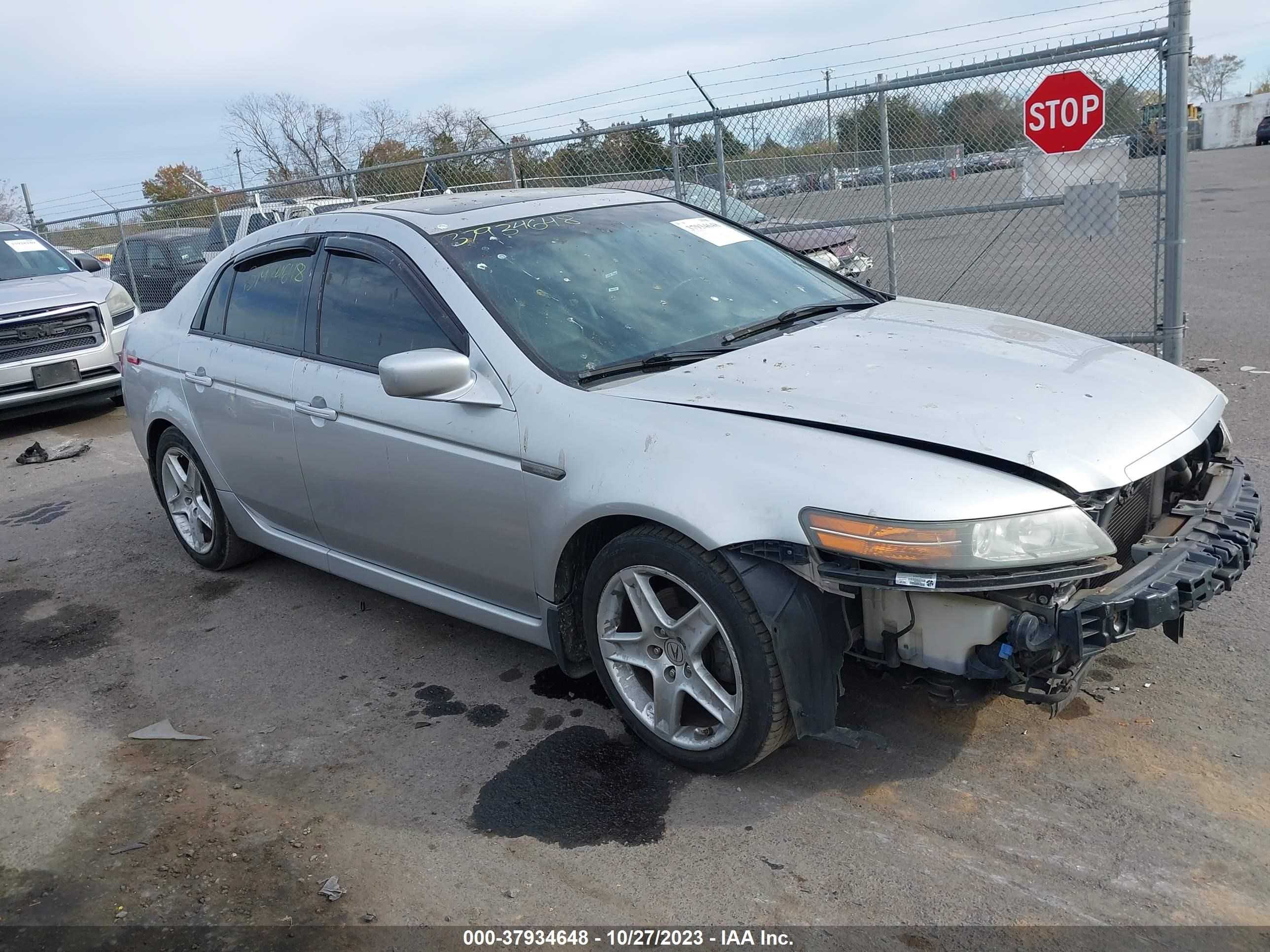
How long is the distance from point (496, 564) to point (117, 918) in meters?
1.54

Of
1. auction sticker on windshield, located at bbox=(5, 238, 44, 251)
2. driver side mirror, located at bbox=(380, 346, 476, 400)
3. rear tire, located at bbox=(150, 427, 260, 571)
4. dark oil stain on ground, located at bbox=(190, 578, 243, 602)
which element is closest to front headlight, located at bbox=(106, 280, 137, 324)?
auction sticker on windshield, located at bbox=(5, 238, 44, 251)

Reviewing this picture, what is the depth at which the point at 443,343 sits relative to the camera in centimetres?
381

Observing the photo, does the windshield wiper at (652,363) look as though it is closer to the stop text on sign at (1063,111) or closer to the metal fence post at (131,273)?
the stop text on sign at (1063,111)

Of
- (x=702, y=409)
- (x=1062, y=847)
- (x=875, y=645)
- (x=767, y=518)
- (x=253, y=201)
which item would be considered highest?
(x=253, y=201)

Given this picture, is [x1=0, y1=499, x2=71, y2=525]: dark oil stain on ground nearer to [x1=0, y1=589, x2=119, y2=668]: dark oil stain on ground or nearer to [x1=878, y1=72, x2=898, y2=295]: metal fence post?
[x1=0, y1=589, x2=119, y2=668]: dark oil stain on ground

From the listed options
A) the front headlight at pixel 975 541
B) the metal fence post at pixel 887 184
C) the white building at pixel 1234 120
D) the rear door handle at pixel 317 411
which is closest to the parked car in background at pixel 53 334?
the rear door handle at pixel 317 411

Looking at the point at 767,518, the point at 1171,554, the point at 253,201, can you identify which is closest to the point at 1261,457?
the point at 1171,554

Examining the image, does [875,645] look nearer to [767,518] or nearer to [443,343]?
[767,518]

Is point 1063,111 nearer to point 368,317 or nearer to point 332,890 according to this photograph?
point 368,317

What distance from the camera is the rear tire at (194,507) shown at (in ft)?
17.7

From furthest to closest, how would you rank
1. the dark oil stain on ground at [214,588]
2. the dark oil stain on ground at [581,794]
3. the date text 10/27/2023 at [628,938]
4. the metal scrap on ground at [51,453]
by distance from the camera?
the metal scrap on ground at [51,453] → the dark oil stain on ground at [214,588] → the dark oil stain on ground at [581,794] → the date text 10/27/2023 at [628,938]

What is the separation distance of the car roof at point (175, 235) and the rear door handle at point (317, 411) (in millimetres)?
11897

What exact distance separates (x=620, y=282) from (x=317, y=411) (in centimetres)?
135

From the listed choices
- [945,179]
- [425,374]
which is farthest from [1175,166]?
[425,374]
